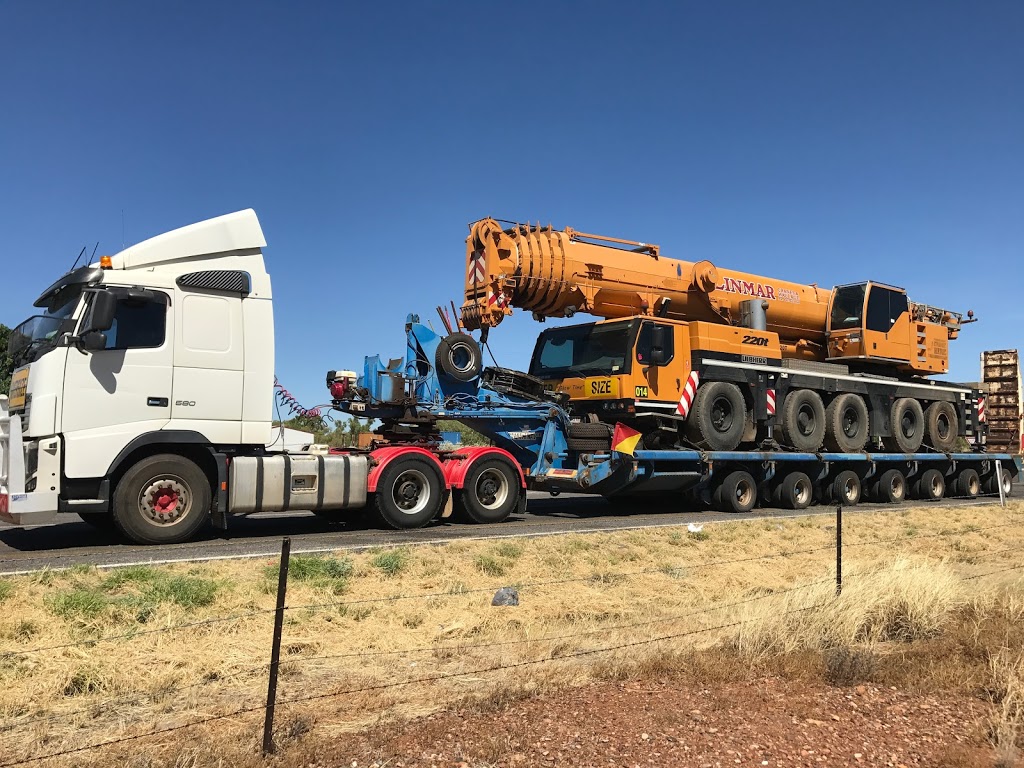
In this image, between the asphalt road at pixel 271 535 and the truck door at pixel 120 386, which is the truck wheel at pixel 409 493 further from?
the truck door at pixel 120 386

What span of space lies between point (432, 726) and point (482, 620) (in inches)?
95.5

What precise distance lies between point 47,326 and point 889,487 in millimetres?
17580

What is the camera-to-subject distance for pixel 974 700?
5016 mm

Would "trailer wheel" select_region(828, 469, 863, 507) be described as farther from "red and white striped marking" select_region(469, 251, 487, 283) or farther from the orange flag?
"red and white striped marking" select_region(469, 251, 487, 283)

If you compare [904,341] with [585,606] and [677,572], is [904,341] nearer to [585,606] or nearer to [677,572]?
[677,572]

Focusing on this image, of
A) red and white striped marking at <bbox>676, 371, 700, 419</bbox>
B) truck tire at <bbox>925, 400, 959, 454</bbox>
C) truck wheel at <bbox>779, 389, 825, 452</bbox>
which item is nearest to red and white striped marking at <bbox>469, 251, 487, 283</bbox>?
red and white striped marking at <bbox>676, 371, 700, 419</bbox>

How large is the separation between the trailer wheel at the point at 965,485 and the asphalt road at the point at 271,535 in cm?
899

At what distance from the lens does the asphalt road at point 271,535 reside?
836cm

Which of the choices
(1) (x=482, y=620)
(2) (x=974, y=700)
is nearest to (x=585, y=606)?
(1) (x=482, y=620)

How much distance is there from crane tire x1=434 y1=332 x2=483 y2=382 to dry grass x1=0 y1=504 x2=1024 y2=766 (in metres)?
3.76

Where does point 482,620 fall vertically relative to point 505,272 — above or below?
below

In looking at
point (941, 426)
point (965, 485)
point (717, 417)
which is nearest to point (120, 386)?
point (717, 417)

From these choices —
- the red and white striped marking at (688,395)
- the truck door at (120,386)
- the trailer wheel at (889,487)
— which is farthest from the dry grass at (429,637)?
the trailer wheel at (889,487)

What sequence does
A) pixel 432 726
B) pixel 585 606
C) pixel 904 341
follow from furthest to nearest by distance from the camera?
1. pixel 904 341
2. pixel 585 606
3. pixel 432 726
